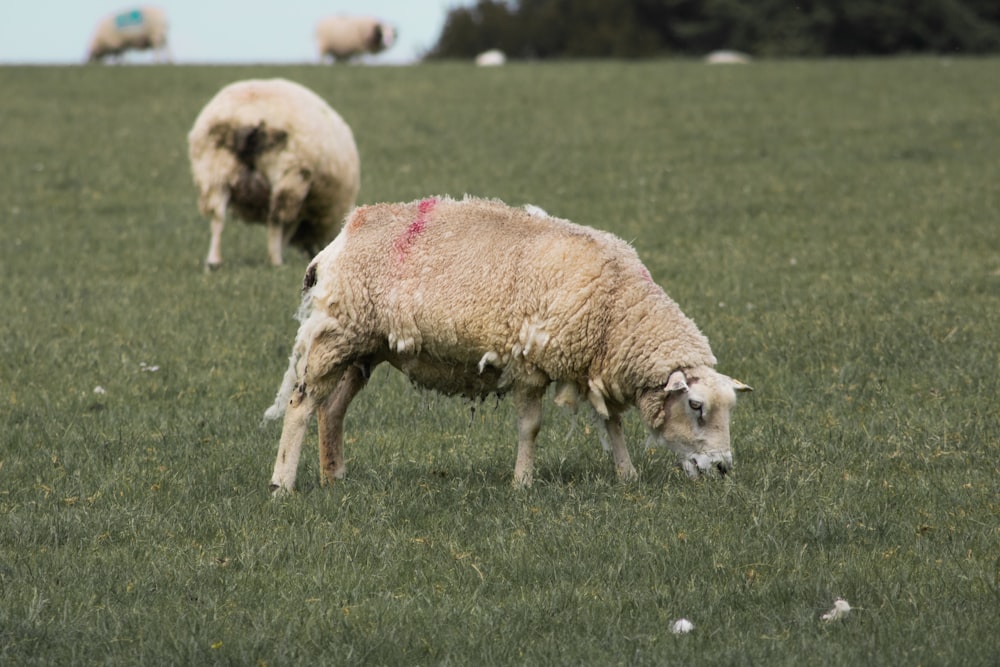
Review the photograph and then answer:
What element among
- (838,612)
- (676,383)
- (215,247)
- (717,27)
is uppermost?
(676,383)

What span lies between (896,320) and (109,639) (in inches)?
260

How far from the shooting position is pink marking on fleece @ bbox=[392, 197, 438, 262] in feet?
21.1

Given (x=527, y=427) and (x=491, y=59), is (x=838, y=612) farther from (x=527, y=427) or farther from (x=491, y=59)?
(x=491, y=59)

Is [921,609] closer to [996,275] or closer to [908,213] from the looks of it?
[996,275]

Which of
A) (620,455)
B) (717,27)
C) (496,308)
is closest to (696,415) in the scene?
(620,455)

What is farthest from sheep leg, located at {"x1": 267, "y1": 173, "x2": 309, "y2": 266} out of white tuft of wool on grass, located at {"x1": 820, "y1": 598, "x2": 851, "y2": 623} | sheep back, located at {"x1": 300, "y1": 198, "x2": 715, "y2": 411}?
white tuft of wool on grass, located at {"x1": 820, "y1": 598, "x2": 851, "y2": 623}

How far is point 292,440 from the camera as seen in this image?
6457 millimetres

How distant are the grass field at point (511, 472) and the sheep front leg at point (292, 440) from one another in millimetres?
118

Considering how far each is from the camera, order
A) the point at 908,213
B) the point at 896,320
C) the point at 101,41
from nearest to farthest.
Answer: the point at 896,320
the point at 908,213
the point at 101,41

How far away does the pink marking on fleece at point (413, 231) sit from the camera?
21.1 ft

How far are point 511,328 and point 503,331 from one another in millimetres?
39

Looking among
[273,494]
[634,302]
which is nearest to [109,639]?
[273,494]

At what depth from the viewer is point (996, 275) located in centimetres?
1138

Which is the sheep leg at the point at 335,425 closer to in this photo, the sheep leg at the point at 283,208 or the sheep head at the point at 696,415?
the sheep head at the point at 696,415
